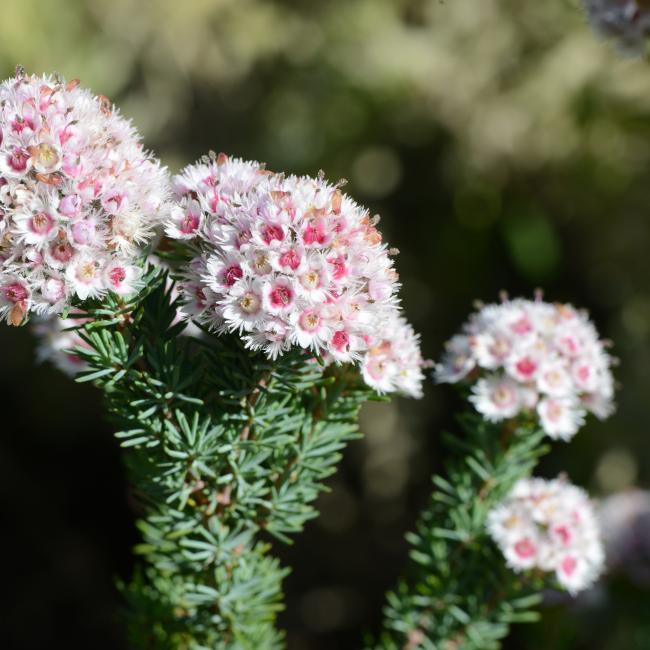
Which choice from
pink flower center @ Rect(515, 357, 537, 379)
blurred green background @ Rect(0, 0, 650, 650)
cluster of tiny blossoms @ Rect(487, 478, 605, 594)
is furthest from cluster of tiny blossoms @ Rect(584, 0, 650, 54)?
blurred green background @ Rect(0, 0, 650, 650)

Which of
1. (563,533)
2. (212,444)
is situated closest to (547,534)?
(563,533)

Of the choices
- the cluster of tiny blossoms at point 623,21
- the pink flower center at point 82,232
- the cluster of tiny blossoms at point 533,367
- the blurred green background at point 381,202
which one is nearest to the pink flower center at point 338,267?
the pink flower center at point 82,232

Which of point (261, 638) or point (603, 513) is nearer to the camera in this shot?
point (261, 638)

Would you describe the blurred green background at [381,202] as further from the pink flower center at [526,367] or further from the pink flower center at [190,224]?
the pink flower center at [190,224]

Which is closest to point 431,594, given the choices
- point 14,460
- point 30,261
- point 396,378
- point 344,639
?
point 396,378

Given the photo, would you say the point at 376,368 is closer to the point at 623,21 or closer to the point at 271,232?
the point at 271,232

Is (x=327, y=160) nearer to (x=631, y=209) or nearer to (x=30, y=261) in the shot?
(x=631, y=209)

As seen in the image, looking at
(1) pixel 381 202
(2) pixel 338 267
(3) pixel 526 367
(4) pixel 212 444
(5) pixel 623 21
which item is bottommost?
(4) pixel 212 444
